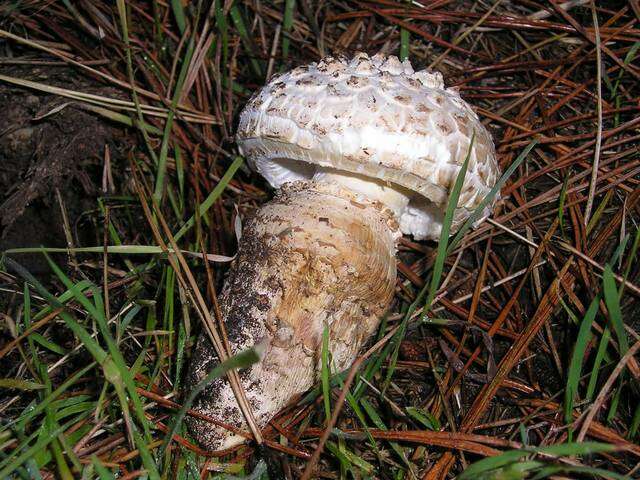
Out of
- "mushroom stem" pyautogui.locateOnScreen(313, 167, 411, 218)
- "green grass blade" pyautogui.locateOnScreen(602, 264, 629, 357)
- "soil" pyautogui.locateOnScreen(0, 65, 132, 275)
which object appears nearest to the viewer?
"green grass blade" pyautogui.locateOnScreen(602, 264, 629, 357)

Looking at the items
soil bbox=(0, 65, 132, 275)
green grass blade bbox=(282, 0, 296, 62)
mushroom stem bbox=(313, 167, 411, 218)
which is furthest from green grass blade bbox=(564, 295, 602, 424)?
soil bbox=(0, 65, 132, 275)

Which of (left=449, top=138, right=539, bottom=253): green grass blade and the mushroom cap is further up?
the mushroom cap

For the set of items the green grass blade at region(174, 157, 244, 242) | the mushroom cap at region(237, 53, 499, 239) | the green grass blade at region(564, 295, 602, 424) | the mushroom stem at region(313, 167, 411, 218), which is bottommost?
the green grass blade at region(564, 295, 602, 424)

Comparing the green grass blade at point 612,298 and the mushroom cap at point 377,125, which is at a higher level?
the mushroom cap at point 377,125

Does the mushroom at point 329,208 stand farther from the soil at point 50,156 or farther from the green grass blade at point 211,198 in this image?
the soil at point 50,156

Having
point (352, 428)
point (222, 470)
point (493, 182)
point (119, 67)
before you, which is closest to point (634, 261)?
point (493, 182)

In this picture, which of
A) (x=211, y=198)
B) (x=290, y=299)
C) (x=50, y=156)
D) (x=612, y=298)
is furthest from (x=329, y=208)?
(x=50, y=156)

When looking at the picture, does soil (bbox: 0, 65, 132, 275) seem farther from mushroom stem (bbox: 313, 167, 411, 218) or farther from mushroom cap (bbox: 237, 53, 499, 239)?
mushroom stem (bbox: 313, 167, 411, 218)

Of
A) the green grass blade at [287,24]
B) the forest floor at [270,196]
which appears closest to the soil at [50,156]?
the forest floor at [270,196]
